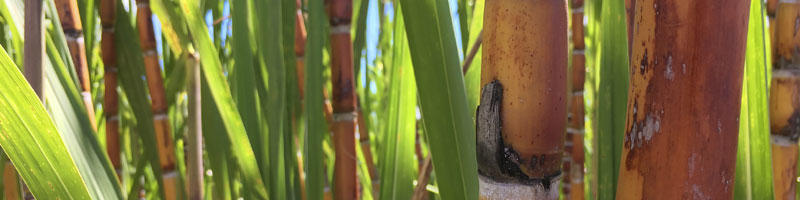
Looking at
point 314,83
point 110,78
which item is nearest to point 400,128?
point 314,83

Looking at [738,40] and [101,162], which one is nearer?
[738,40]

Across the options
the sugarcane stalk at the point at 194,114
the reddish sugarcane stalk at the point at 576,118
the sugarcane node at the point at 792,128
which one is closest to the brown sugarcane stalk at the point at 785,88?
the sugarcane node at the point at 792,128

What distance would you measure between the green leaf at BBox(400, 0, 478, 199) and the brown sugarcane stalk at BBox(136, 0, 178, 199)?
46 cm

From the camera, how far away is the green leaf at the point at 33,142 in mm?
335

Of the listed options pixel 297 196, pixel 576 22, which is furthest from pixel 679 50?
pixel 576 22

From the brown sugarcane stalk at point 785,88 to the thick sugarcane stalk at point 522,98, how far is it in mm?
528

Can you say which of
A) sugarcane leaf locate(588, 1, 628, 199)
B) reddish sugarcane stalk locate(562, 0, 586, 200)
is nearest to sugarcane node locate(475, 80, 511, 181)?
sugarcane leaf locate(588, 1, 628, 199)

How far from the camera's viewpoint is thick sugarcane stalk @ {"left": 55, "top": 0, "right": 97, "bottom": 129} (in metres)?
0.70

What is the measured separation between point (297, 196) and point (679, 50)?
0.48 metres

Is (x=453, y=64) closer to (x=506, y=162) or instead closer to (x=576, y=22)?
A: (x=506, y=162)

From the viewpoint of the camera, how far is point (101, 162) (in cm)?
45

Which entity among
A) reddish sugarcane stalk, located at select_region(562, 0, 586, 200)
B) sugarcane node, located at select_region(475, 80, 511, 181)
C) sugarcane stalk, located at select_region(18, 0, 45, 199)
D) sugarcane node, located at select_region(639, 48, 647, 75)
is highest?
sugarcane stalk, located at select_region(18, 0, 45, 199)

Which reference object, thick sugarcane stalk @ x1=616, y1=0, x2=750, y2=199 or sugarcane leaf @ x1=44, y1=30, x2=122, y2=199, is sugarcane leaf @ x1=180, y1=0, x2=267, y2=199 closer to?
sugarcane leaf @ x1=44, y1=30, x2=122, y2=199

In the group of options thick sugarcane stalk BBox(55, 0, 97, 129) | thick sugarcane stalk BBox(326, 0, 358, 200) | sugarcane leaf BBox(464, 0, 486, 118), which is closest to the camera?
sugarcane leaf BBox(464, 0, 486, 118)
